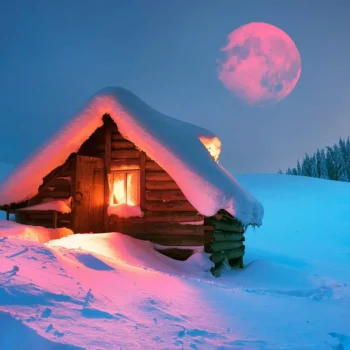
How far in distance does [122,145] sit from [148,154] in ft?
5.38

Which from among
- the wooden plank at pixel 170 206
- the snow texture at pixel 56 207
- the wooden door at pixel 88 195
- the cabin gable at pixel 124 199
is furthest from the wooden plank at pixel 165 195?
the snow texture at pixel 56 207

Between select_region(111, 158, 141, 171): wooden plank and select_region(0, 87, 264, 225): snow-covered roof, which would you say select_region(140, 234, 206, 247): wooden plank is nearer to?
select_region(0, 87, 264, 225): snow-covered roof

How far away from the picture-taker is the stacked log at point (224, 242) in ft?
41.3

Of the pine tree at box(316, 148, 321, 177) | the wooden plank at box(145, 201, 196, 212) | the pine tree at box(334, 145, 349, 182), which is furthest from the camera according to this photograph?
the pine tree at box(316, 148, 321, 177)

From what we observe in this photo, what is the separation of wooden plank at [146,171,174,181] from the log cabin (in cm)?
3

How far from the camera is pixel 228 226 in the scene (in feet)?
47.7

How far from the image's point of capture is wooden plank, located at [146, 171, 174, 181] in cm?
1305

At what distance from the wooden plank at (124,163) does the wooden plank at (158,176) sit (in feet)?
1.61

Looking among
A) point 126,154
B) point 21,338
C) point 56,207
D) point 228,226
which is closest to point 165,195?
point 126,154

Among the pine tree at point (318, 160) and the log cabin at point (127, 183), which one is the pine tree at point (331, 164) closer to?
the pine tree at point (318, 160)

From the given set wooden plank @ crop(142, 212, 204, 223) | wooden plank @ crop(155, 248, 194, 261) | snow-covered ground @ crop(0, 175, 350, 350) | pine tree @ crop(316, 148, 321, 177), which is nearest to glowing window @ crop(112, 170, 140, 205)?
wooden plank @ crop(142, 212, 204, 223)

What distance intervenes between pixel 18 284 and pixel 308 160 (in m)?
85.2

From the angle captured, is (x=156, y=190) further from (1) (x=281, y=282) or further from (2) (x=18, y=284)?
(2) (x=18, y=284)

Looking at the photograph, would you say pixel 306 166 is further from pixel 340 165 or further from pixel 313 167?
pixel 340 165
